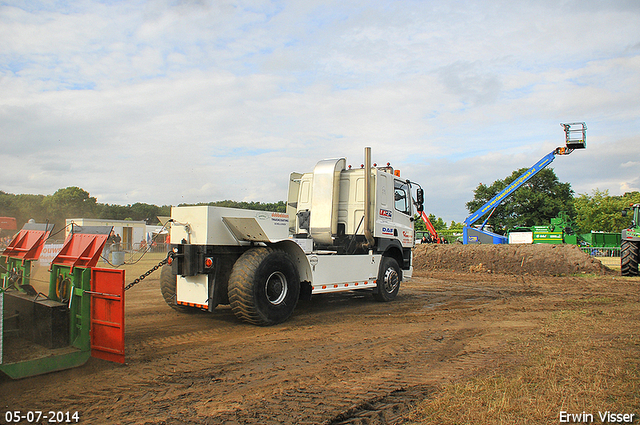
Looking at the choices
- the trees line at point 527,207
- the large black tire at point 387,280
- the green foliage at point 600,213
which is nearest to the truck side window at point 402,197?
the large black tire at point 387,280

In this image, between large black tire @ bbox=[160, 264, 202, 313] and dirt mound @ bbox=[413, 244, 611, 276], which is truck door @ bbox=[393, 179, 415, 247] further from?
dirt mound @ bbox=[413, 244, 611, 276]

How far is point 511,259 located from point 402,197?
32.1ft

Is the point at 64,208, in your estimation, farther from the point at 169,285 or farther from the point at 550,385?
the point at 550,385

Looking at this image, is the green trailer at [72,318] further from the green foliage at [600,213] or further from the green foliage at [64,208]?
the green foliage at [600,213]

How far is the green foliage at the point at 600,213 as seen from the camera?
5103 cm

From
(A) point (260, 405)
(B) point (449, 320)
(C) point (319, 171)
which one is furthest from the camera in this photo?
(C) point (319, 171)

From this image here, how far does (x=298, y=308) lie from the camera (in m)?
9.12

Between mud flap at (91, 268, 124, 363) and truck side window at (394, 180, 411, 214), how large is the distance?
7322 millimetres

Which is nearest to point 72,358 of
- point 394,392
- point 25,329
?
point 25,329

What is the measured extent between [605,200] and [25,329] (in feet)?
205

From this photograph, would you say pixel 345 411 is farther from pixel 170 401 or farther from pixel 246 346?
pixel 246 346

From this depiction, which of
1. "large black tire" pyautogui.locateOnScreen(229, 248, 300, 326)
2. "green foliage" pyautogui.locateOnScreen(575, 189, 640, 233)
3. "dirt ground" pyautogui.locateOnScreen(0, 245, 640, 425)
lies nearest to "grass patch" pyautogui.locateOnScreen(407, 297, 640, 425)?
"dirt ground" pyautogui.locateOnScreen(0, 245, 640, 425)

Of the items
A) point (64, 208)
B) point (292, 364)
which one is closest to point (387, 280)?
point (292, 364)

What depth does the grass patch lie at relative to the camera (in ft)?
11.6
